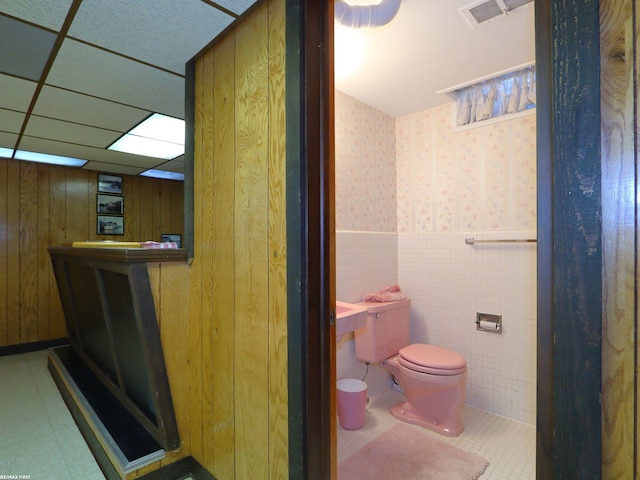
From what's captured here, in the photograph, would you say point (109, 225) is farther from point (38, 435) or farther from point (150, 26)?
point (150, 26)

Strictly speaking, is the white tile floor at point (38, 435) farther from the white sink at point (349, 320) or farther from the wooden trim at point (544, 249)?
the wooden trim at point (544, 249)

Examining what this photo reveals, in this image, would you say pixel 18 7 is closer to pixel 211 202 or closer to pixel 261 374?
pixel 211 202

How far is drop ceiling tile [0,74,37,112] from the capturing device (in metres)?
1.96

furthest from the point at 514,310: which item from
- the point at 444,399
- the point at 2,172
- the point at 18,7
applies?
the point at 2,172

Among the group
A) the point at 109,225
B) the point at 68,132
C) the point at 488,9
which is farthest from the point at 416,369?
the point at 109,225

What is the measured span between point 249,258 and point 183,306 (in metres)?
0.63

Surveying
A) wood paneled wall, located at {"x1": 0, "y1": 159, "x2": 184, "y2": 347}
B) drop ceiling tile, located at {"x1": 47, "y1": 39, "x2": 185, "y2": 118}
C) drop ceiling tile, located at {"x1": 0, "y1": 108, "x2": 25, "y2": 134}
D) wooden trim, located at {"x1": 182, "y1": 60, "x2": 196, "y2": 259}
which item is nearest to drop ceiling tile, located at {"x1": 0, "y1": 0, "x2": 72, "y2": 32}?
drop ceiling tile, located at {"x1": 47, "y1": 39, "x2": 185, "y2": 118}

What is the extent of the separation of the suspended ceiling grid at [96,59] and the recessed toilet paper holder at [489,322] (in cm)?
246

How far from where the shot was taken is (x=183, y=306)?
69.3 inches

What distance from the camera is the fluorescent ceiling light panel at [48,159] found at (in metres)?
3.52

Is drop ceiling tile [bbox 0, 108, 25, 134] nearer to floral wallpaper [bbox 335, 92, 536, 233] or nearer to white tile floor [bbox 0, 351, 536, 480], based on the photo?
white tile floor [bbox 0, 351, 536, 480]

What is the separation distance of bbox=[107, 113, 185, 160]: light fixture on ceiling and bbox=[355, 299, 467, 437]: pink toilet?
2113 mm

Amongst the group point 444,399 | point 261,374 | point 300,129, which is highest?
point 300,129

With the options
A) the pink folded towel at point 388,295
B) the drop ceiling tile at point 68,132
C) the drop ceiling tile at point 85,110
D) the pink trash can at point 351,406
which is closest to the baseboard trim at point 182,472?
the pink trash can at point 351,406
